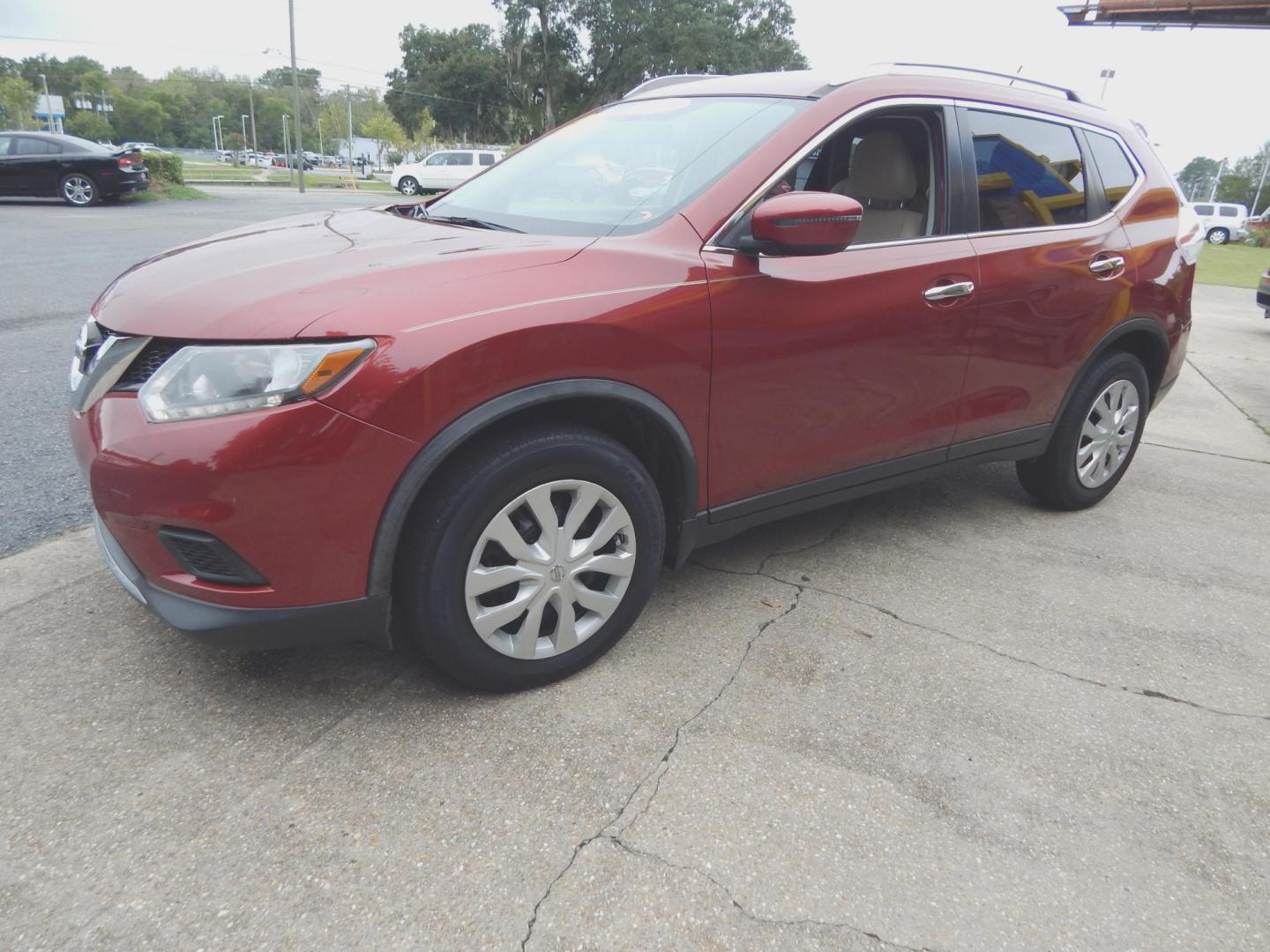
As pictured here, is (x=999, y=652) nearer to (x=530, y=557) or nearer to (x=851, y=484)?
(x=851, y=484)

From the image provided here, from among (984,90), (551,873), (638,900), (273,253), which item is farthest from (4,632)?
(984,90)

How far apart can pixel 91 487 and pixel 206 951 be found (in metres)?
1.09

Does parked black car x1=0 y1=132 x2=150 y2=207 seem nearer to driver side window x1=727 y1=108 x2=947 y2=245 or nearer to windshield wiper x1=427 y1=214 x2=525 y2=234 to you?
windshield wiper x1=427 y1=214 x2=525 y2=234

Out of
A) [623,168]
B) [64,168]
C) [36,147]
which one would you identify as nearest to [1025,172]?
[623,168]

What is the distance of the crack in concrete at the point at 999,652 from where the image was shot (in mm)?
2607

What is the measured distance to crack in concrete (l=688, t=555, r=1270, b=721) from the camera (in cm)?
261

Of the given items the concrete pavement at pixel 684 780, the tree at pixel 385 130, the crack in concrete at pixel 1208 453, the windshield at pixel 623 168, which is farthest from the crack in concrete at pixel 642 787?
the tree at pixel 385 130

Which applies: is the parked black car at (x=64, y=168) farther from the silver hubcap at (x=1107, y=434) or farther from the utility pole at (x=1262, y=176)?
the utility pole at (x=1262, y=176)

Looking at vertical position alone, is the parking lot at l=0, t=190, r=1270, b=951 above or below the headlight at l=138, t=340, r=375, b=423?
below

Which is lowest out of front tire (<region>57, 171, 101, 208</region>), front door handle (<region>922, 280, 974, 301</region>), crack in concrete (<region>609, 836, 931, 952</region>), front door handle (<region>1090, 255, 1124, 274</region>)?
crack in concrete (<region>609, 836, 931, 952</region>)

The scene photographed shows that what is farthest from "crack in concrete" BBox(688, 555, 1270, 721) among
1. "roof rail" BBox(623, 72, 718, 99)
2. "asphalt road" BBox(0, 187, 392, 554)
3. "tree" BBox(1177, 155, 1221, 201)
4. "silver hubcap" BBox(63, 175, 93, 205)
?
"tree" BBox(1177, 155, 1221, 201)

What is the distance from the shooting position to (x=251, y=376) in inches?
76.2

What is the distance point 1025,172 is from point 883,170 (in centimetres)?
62

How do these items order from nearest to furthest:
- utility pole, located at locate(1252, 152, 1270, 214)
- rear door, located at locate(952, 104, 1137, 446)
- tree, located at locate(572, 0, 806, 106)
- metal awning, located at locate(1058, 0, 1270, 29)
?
rear door, located at locate(952, 104, 1137, 446) → metal awning, located at locate(1058, 0, 1270, 29) → tree, located at locate(572, 0, 806, 106) → utility pole, located at locate(1252, 152, 1270, 214)
